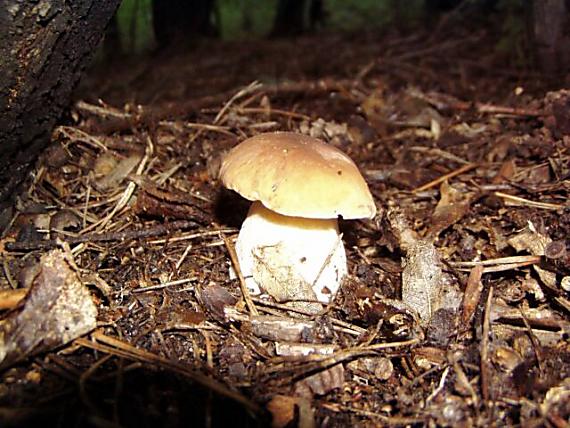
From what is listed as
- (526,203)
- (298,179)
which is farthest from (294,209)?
(526,203)

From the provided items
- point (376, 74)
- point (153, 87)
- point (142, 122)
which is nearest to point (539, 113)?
point (376, 74)

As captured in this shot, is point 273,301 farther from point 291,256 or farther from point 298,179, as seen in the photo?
point 298,179

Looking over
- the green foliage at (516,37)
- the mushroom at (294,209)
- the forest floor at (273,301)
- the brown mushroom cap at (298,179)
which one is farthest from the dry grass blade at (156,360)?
the green foliage at (516,37)

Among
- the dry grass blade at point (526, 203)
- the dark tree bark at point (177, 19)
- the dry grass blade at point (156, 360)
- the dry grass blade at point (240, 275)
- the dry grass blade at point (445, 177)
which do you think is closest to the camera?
the dry grass blade at point (156, 360)

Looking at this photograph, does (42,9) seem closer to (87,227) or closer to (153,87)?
(87,227)

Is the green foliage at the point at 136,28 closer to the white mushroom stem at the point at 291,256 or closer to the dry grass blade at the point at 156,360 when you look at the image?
the white mushroom stem at the point at 291,256

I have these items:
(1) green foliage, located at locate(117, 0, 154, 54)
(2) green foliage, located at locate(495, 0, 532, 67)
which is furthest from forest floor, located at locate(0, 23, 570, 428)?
(1) green foliage, located at locate(117, 0, 154, 54)
